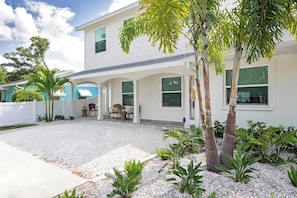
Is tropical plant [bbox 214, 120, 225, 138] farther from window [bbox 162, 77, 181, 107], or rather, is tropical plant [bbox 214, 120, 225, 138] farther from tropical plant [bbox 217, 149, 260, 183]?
window [bbox 162, 77, 181, 107]

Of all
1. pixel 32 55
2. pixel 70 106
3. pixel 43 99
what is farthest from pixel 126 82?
pixel 32 55

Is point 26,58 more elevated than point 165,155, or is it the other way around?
point 26,58

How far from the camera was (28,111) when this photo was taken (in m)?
14.3

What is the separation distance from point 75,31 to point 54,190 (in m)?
16.3

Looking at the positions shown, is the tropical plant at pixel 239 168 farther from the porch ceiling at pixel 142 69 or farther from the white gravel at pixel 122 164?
the porch ceiling at pixel 142 69

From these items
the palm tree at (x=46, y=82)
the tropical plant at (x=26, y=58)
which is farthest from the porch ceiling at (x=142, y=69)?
the tropical plant at (x=26, y=58)

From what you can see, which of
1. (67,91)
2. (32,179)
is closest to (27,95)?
(67,91)

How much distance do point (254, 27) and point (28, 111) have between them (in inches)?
583

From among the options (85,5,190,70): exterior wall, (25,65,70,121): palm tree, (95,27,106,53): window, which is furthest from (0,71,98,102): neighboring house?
(25,65,70,121): palm tree

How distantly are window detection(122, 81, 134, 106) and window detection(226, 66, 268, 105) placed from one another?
809 centimetres

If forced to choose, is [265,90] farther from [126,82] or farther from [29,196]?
[126,82]

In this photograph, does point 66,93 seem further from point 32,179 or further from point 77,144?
point 32,179

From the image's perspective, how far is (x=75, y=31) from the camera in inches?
699

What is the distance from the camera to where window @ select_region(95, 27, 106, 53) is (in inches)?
628
